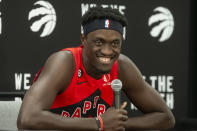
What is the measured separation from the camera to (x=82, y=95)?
2.07 metres

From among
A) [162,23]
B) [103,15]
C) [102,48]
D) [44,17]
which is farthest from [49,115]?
[162,23]

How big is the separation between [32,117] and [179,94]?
6.81 ft

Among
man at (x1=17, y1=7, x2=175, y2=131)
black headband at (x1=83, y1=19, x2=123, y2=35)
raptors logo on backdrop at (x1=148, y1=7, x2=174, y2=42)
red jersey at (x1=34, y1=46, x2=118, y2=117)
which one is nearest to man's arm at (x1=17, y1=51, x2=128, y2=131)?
man at (x1=17, y1=7, x2=175, y2=131)

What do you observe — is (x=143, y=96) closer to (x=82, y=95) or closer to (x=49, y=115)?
(x=82, y=95)

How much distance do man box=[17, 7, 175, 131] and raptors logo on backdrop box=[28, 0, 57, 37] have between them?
1057mm

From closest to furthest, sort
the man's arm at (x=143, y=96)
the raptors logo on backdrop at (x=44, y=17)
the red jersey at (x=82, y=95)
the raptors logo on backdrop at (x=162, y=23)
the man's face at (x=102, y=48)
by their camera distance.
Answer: the man's face at (x=102, y=48) → the red jersey at (x=82, y=95) → the man's arm at (x=143, y=96) → the raptors logo on backdrop at (x=44, y=17) → the raptors logo on backdrop at (x=162, y=23)

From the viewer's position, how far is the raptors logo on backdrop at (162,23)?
3482 millimetres

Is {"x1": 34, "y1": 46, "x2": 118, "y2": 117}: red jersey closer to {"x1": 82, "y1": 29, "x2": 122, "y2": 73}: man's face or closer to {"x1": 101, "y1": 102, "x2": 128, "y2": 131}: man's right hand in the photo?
{"x1": 82, "y1": 29, "x2": 122, "y2": 73}: man's face

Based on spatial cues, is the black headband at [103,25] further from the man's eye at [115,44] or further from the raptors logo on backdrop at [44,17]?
the raptors logo on backdrop at [44,17]

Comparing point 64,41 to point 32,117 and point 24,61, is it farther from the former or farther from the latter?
point 32,117

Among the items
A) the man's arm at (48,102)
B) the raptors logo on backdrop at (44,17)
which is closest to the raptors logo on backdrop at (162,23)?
the raptors logo on backdrop at (44,17)

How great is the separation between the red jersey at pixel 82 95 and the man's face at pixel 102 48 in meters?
0.10

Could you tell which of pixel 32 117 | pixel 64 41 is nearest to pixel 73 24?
pixel 64 41

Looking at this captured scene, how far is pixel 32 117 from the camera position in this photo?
176 cm
